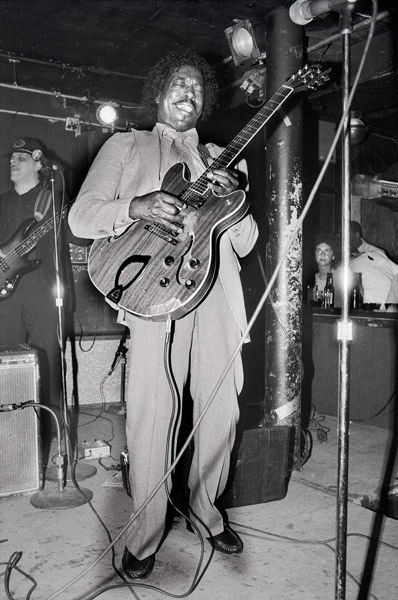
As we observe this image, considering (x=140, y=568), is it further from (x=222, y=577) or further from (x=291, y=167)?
(x=291, y=167)

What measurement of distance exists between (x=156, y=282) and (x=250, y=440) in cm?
118

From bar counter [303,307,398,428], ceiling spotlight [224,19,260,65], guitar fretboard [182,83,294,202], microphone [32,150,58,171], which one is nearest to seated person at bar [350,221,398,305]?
bar counter [303,307,398,428]

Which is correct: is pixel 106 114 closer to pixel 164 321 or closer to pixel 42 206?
pixel 42 206

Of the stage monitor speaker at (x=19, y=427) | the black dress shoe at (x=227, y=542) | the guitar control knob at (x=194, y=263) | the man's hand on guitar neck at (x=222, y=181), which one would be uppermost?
the man's hand on guitar neck at (x=222, y=181)

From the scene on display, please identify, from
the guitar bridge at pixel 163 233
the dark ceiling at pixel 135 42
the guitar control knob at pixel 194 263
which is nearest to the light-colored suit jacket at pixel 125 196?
the guitar bridge at pixel 163 233

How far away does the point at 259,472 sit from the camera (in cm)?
276

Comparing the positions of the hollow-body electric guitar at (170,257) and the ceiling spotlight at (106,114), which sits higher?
the ceiling spotlight at (106,114)

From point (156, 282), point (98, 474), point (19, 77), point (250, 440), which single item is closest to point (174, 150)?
point (156, 282)

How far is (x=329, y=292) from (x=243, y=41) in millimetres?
2778

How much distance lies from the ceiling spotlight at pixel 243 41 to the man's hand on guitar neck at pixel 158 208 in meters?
2.81

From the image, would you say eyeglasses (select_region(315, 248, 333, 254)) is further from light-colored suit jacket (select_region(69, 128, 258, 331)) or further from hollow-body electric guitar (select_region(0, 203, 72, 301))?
light-colored suit jacket (select_region(69, 128, 258, 331))

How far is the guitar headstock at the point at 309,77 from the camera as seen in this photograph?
2.19 metres

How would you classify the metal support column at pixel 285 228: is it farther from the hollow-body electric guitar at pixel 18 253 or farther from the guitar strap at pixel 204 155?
the hollow-body electric guitar at pixel 18 253

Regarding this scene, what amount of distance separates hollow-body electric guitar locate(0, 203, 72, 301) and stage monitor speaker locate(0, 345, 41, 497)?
1.60 meters
